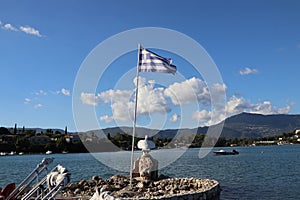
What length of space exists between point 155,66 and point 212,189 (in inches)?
322

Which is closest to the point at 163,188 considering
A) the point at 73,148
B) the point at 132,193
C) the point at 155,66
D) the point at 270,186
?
the point at 132,193

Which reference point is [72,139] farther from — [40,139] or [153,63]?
[153,63]

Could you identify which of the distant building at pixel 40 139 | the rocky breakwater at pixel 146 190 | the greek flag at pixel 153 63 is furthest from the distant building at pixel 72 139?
the greek flag at pixel 153 63

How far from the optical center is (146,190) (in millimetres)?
21625

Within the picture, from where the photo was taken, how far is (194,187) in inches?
973

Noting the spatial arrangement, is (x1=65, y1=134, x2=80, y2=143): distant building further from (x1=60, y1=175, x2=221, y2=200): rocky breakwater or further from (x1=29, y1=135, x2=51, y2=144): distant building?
(x1=60, y1=175, x2=221, y2=200): rocky breakwater

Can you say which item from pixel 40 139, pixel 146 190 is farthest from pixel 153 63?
pixel 40 139

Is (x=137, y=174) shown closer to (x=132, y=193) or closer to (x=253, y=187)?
(x=132, y=193)

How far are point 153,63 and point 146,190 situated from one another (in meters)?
7.67

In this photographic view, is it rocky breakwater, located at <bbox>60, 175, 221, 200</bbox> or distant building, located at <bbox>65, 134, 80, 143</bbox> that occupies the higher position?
distant building, located at <bbox>65, 134, 80, 143</bbox>

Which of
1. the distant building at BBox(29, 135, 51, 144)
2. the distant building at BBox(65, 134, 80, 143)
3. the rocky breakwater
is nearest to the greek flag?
the rocky breakwater

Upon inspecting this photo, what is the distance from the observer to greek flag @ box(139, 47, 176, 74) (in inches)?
902

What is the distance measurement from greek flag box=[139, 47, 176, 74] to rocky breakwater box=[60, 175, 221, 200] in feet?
23.2

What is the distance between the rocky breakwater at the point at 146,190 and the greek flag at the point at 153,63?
23.2 feet
